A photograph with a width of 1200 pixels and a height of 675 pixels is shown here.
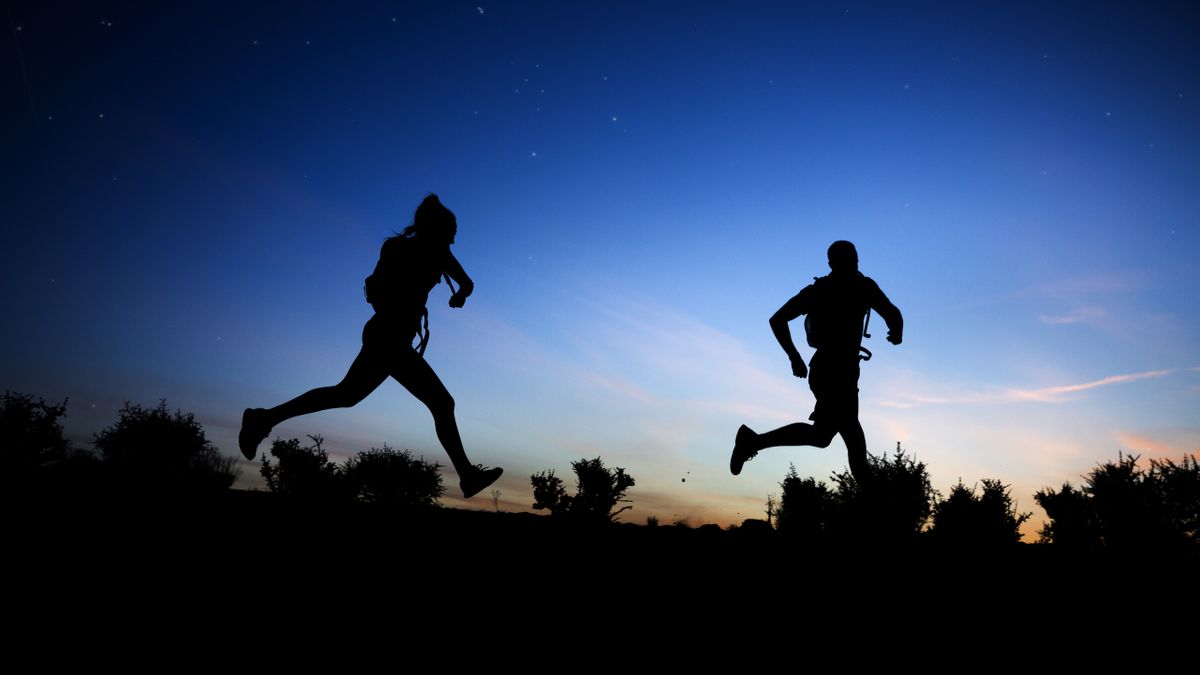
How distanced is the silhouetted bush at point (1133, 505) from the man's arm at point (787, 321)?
21.7m

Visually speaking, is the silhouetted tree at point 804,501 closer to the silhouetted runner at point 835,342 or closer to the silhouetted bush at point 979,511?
the silhouetted bush at point 979,511

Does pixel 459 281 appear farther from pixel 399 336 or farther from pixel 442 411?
pixel 442 411

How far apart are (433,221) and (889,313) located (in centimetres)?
415

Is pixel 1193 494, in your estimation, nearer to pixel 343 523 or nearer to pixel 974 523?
pixel 974 523

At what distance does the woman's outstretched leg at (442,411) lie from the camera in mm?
3996

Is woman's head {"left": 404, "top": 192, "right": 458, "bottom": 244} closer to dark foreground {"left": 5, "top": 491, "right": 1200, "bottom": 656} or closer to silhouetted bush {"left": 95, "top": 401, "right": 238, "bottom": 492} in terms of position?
dark foreground {"left": 5, "top": 491, "right": 1200, "bottom": 656}

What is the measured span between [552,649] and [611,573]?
0.71 meters

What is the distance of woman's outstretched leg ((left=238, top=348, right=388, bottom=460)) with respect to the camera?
3779 mm

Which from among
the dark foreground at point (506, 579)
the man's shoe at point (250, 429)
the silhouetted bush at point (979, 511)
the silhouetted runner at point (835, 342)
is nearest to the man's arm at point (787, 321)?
the silhouetted runner at point (835, 342)

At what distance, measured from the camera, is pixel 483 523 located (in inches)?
122

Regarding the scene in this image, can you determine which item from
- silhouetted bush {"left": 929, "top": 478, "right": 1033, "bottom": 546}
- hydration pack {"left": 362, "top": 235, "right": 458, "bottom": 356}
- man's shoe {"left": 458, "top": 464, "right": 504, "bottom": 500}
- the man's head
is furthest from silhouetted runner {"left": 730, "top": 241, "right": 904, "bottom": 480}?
silhouetted bush {"left": 929, "top": 478, "right": 1033, "bottom": 546}

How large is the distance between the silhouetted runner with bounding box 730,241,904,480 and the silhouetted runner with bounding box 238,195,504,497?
3.00 meters

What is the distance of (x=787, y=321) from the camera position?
4840mm

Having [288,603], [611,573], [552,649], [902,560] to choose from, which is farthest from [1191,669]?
[288,603]
